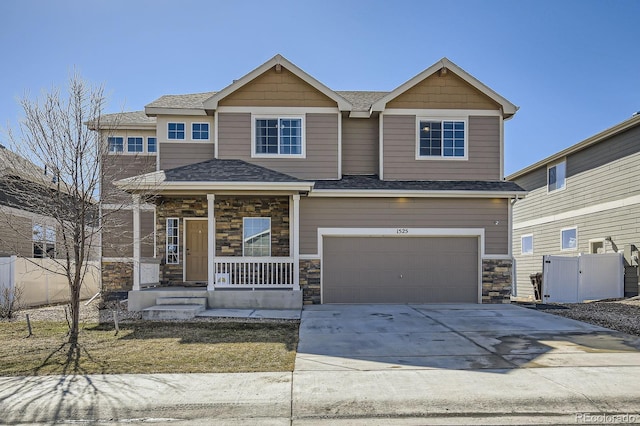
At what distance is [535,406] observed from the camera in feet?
16.3

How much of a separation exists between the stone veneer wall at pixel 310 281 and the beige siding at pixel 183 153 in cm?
447

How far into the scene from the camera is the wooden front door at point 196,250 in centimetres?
1369

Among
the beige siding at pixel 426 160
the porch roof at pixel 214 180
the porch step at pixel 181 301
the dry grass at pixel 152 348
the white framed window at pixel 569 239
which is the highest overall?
the beige siding at pixel 426 160

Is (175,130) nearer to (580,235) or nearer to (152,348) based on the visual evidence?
(152,348)

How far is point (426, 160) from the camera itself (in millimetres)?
13344

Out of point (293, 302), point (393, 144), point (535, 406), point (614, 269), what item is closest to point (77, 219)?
point (293, 302)

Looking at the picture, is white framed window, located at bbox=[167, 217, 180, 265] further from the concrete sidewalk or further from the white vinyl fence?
the concrete sidewalk

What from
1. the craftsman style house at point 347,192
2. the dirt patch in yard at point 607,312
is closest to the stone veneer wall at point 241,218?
the craftsman style house at point 347,192

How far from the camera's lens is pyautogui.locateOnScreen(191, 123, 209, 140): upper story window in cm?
1370

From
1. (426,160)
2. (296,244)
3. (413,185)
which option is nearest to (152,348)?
(296,244)

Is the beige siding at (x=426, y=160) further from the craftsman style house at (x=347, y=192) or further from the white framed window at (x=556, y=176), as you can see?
the white framed window at (x=556, y=176)

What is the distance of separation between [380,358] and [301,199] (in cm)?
665

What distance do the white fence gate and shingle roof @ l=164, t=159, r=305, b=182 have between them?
8.60 m

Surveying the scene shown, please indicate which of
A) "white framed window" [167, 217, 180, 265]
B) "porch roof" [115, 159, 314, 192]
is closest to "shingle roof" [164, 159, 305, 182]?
"porch roof" [115, 159, 314, 192]
